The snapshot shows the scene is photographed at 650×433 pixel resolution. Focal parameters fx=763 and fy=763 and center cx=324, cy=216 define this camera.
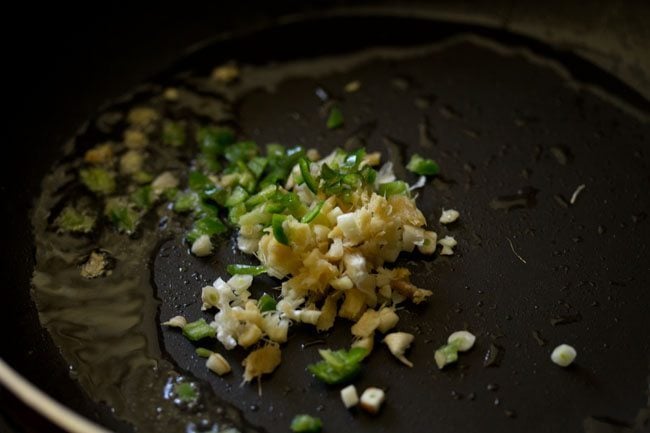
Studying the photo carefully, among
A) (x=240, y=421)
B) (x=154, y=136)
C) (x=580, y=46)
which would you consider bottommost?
(x=240, y=421)

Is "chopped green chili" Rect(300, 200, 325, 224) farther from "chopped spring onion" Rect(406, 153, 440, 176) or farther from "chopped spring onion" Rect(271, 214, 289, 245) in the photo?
"chopped spring onion" Rect(406, 153, 440, 176)

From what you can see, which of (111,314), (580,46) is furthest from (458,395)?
(580,46)

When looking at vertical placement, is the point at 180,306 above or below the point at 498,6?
below

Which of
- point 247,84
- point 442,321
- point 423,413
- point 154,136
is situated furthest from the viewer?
point 247,84

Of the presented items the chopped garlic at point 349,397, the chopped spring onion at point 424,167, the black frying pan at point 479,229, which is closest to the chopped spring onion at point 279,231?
the black frying pan at point 479,229

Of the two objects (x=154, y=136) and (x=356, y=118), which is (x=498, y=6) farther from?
(x=154, y=136)

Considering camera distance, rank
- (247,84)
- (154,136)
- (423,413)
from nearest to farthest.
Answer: (423,413) < (154,136) < (247,84)

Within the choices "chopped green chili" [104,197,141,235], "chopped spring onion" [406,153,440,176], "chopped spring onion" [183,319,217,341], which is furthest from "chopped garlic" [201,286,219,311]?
"chopped spring onion" [406,153,440,176]

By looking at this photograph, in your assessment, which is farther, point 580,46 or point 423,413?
point 580,46
